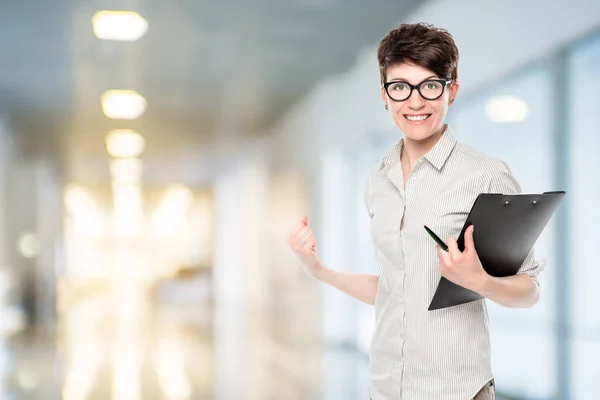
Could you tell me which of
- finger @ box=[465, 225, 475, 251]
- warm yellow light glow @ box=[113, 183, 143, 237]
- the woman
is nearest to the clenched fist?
the woman

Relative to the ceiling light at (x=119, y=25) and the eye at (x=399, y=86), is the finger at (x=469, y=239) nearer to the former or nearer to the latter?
the eye at (x=399, y=86)

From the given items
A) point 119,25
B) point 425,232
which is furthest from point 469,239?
point 119,25

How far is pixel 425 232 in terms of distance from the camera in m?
1.16

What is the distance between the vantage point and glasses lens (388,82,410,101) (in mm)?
1181

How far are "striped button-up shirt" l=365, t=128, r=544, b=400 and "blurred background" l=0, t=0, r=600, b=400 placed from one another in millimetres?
3241

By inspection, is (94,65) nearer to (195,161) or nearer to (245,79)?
(245,79)

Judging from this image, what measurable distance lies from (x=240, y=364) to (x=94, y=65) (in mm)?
2993

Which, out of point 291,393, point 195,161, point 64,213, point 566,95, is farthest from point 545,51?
point 64,213

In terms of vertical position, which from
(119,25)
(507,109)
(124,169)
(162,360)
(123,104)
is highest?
(119,25)

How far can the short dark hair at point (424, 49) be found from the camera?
1159mm

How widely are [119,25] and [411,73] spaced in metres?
5.33

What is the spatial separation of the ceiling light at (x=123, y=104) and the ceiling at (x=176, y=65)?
0.35 ft

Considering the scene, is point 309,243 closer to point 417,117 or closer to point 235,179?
point 417,117

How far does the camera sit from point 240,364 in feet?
21.1
